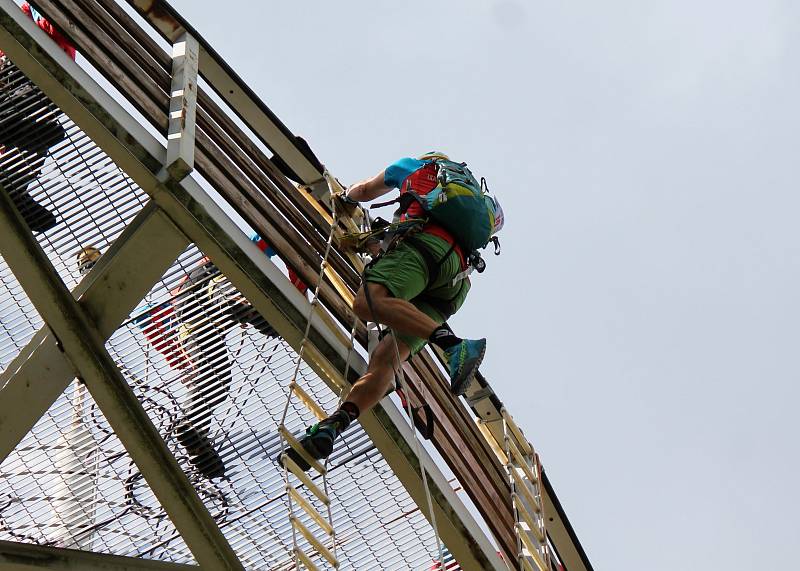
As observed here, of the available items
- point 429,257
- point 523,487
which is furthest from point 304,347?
point 523,487

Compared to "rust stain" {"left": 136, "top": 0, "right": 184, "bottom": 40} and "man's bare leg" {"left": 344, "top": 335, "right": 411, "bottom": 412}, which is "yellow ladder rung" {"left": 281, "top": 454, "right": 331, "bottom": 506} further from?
"rust stain" {"left": 136, "top": 0, "right": 184, "bottom": 40}

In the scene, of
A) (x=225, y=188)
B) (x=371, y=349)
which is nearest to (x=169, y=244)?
(x=225, y=188)

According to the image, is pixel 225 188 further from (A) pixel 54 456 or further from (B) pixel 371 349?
→ (A) pixel 54 456

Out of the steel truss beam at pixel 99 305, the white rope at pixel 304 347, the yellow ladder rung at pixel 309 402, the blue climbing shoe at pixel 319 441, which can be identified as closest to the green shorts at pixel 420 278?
the white rope at pixel 304 347

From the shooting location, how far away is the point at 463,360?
25.8ft

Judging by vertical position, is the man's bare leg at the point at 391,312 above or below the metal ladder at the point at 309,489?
above

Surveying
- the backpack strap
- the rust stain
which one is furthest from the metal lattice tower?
the backpack strap

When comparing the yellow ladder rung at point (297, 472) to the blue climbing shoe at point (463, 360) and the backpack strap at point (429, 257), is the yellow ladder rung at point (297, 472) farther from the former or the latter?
the backpack strap at point (429, 257)

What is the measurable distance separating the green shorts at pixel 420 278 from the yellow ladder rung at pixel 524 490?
5.09ft

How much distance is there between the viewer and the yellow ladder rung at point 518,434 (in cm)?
1015

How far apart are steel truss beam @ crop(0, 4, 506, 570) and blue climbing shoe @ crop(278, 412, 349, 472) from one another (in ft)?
1.05

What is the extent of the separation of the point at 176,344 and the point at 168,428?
57cm

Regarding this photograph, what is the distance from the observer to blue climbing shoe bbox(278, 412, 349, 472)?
7.47 meters

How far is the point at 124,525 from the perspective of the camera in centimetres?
884
